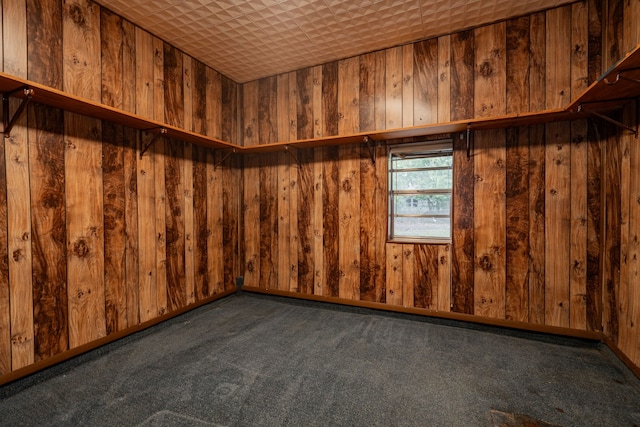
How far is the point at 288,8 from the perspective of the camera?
2334mm

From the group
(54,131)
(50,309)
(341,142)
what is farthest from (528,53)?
(50,309)

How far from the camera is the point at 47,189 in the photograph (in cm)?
196

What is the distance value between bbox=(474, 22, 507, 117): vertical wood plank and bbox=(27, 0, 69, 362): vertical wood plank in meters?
3.34

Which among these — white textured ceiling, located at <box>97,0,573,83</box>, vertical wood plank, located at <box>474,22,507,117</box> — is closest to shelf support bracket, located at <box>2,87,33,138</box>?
white textured ceiling, located at <box>97,0,573,83</box>

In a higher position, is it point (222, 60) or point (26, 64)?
point (222, 60)

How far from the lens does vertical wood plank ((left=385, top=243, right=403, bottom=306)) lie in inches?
113

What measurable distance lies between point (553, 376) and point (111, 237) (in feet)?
11.2

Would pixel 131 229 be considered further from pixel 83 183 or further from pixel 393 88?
pixel 393 88

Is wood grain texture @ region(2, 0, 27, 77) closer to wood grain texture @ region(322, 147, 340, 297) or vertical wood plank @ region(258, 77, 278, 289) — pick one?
vertical wood plank @ region(258, 77, 278, 289)

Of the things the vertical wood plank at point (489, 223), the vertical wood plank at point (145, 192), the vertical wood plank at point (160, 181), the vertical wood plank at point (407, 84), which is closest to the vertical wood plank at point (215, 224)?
the vertical wood plank at point (160, 181)

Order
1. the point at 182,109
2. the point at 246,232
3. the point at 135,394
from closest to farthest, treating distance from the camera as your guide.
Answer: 1. the point at 135,394
2. the point at 182,109
3. the point at 246,232

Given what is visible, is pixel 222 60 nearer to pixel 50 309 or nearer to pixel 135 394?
pixel 50 309

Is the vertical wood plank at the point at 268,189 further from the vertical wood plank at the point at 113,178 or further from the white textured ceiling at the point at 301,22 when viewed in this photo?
the vertical wood plank at the point at 113,178

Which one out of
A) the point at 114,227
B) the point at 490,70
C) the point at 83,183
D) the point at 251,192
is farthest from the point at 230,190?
the point at 490,70
